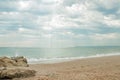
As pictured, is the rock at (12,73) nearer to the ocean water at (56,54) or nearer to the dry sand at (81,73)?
the dry sand at (81,73)

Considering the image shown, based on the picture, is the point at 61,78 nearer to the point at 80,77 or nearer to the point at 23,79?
the point at 80,77

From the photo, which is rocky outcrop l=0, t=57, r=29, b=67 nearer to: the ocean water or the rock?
the rock

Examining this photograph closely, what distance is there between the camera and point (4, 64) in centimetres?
1862

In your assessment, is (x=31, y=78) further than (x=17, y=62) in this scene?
No

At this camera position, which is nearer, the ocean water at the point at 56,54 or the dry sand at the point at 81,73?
the dry sand at the point at 81,73

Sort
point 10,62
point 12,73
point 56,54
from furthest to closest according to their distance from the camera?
point 56,54, point 10,62, point 12,73

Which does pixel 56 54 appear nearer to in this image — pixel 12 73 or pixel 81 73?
pixel 81 73

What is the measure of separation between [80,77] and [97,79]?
1.18 metres

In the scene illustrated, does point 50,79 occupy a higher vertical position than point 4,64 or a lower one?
lower

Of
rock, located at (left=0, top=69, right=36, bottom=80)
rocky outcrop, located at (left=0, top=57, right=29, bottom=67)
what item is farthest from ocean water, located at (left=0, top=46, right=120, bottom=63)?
rock, located at (left=0, top=69, right=36, bottom=80)

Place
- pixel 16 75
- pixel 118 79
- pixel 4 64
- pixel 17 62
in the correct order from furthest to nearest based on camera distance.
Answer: pixel 17 62 < pixel 4 64 < pixel 16 75 < pixel 118 79

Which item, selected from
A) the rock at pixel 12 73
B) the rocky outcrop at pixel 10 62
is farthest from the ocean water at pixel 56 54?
the rock at pixel 12 73

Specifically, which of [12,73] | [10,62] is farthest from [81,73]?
[10,62]

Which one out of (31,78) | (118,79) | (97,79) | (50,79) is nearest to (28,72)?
(31,78)
